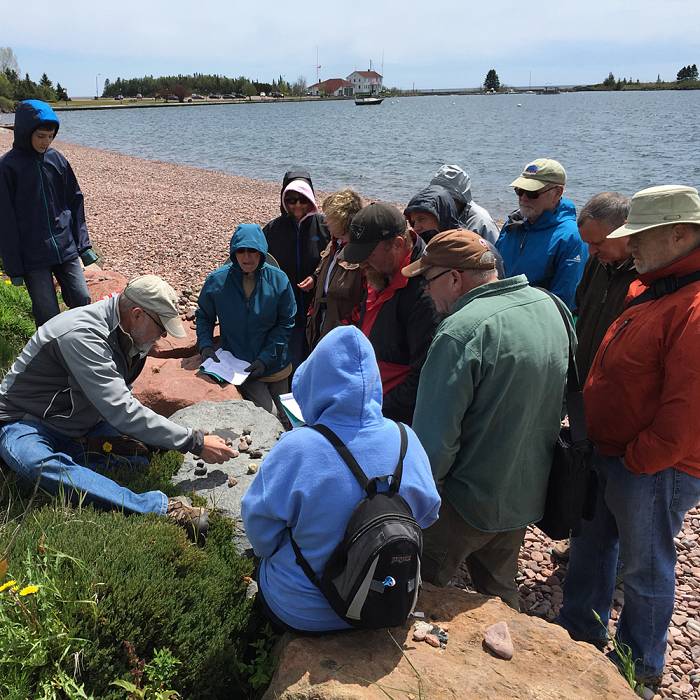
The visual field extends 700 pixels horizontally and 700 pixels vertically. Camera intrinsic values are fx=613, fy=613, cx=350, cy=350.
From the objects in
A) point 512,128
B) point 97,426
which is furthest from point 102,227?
point 512,128

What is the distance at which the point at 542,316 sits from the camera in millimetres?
2654

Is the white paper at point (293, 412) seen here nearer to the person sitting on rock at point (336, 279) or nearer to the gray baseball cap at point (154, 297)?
the gray baseball cap at point (154, 297)

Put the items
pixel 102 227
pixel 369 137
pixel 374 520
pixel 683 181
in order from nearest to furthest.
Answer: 1. pixel 374 520
2. pixel 102 227
3. pixel 683 181
4. pixel 369 137

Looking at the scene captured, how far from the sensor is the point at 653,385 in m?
2.77

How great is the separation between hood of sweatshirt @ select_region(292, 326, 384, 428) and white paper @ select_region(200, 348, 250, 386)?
3184 millimetres

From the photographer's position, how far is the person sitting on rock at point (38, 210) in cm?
531

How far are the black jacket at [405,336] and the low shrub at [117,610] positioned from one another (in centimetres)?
125

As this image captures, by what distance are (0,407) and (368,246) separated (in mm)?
2355

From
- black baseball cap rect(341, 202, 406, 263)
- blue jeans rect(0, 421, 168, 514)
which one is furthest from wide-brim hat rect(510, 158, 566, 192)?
blue jeans rect(0, 421, 168, 514)

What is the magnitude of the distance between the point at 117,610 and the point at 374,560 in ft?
3.70

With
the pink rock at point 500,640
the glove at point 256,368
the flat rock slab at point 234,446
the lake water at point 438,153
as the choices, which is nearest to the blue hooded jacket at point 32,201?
the glove at point 256,368

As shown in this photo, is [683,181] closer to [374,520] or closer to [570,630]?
[570,630]

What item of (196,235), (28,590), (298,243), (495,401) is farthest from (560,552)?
(196,235)

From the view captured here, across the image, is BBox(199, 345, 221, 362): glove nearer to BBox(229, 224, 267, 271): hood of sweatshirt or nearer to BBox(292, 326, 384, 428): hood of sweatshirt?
BBox(229, 224, 267, 271): hood of sweatshirt
